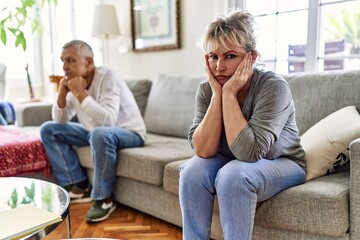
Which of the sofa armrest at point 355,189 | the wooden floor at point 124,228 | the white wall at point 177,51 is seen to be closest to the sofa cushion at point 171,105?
the white wall at point 177,51

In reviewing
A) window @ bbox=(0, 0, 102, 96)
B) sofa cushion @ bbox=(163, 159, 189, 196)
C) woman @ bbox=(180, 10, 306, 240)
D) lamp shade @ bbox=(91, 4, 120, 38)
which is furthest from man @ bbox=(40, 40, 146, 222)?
window @ bbox=(0, 0, 102, 96)

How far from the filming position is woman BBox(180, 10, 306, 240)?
1232mm

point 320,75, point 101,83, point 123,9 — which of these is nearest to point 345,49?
point 320,75

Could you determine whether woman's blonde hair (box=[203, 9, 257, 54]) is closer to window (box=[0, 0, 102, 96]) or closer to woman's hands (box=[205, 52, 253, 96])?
woman's hands (box=[205, 52, 253, 96])

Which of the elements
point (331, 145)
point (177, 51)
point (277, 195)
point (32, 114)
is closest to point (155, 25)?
point (177, 51)

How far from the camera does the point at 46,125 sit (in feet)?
7.67

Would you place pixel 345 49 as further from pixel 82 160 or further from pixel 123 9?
pixel 123 9

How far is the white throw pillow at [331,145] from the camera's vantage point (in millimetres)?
1438

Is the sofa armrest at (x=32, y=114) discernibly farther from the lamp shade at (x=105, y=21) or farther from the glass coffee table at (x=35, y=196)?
the glass coffee table at (x=35, y=196)

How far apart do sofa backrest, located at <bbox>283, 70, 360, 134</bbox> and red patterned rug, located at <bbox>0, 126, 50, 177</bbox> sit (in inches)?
61.2

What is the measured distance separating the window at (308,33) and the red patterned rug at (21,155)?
1482mm

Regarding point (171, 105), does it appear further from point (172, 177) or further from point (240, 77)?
point (240, 77)

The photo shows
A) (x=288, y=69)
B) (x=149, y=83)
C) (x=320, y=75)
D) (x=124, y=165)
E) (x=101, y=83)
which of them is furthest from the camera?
(x=149, y=83)

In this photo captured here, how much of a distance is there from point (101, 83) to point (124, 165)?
1.75 ft
